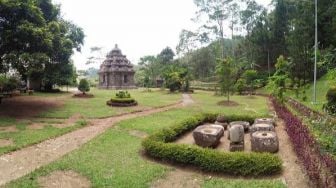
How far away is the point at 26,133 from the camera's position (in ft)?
48.1

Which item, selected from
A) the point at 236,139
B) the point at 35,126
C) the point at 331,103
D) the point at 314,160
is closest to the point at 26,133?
the point at 35,126

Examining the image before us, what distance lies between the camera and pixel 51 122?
17922 mm

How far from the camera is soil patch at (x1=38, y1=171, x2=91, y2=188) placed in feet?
27.8

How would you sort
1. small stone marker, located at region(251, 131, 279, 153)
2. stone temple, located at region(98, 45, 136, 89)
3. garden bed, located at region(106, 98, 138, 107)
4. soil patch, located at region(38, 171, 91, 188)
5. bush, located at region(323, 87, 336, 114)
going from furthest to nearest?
stone temple, located at region(98, 45, 136, 89)
garden bed, located at region(106, 98, 138, 107)
bush, located at region(323, 87, 336, 114)
small stone marker, located at region(251, 131, 279, 153)
soil patch, located at region(38, 171, 91, 188)

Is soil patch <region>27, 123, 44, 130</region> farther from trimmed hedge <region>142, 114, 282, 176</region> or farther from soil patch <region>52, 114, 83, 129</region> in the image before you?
trimmed hedge <region>142, 114, 282, 176</region>

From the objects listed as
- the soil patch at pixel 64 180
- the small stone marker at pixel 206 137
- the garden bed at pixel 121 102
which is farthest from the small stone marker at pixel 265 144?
the garden bed at pixel 121 102

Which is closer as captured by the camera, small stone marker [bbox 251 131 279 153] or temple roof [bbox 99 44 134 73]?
small stone marker [bbox 251 131 279 153]

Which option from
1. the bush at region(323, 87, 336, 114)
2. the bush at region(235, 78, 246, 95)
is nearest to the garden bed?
the bush at region(323, 87, 336, 114)

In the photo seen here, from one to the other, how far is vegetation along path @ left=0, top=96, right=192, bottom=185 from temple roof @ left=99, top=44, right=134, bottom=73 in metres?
34.9

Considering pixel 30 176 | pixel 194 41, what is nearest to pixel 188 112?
pixel 30 176

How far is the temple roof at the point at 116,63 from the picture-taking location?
51.0 m

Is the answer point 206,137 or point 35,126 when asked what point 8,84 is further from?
point 206,137

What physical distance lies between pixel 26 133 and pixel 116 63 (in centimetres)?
3706

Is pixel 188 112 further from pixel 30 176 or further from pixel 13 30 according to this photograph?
pixel 30 176
